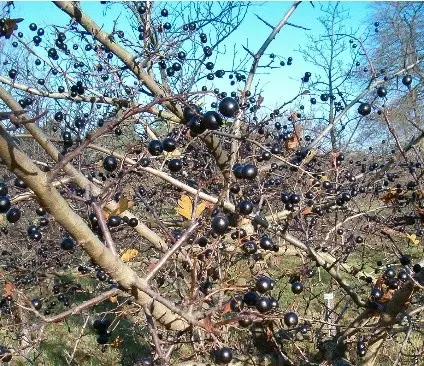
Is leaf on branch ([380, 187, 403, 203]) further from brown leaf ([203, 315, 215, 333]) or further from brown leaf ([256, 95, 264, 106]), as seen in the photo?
brown leaf ([203, 315, 215, 333])

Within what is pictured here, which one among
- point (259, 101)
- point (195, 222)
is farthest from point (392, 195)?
point (195, 222)

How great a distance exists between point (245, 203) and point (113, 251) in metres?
1.27

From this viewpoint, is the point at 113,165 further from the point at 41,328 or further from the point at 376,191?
the point at 376,191

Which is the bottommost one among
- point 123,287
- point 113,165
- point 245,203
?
point 123,287

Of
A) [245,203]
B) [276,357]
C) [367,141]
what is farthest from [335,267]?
[367,141]

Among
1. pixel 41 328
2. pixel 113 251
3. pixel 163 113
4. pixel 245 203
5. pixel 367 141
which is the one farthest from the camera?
pixel 367 141

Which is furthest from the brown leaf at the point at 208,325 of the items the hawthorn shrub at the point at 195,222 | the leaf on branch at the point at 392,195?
the leaf on branch at the point at 392,195

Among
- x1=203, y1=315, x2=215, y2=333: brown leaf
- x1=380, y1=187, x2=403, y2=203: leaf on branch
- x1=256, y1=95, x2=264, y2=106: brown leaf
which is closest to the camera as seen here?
x1=203, y1=315, x2=215, y2=333: brown leaf

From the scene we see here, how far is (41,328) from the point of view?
47.3 inches

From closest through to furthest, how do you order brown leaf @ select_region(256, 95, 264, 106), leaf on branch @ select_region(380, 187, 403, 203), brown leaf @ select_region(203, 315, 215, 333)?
brown leaf @ select_region(203, 315, 215, 333) → leaf on branch @ select_region(380, 187, 403, 203) → brown leaf @ select_region(256, 95, 264, 106)

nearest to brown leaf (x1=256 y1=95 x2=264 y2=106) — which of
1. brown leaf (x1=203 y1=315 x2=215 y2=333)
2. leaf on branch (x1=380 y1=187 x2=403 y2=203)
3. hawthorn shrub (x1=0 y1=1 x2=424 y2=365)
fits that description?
hawthorn shrub (x1=0 y1=1 x2=424 y2=365)

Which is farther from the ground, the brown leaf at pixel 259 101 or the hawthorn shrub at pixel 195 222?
the brown leaf at pixel 259 101

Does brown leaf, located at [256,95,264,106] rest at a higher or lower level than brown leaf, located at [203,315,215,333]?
higher

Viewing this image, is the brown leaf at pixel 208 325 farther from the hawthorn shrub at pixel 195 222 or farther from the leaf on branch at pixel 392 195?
the leaf on branch at pixel 392 195
